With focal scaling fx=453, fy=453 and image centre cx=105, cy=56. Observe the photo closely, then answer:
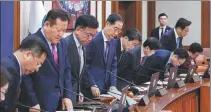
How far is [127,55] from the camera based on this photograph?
4.30 meters

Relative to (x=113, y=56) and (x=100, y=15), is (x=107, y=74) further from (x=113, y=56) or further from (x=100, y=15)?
(x=100, y=15)

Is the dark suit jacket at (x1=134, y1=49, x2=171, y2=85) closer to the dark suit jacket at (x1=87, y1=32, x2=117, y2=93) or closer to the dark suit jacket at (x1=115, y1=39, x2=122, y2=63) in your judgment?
the dark suit jacket at (x1=115, y1=39, x2=122, y2=63)

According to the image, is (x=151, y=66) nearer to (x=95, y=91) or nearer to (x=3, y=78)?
(x=95, y=91)

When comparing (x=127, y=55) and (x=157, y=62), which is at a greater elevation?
(x=127, y=55)

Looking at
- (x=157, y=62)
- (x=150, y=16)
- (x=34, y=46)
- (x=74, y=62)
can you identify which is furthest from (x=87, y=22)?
(x=150, y=16)

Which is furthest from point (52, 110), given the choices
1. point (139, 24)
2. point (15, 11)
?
point (139, 24)

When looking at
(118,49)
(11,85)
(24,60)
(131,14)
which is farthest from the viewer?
(131,14)

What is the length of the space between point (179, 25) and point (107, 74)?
2288mm

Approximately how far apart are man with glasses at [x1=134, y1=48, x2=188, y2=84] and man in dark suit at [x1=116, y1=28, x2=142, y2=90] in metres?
0.11

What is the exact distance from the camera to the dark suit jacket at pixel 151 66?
175 inches

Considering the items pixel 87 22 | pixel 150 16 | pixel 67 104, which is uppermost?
pixel 150 16

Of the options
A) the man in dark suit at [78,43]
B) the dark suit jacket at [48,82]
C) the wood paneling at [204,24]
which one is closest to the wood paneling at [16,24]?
the man in dark suit at [78,43]

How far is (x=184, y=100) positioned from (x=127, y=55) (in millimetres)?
683

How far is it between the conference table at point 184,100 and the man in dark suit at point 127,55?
1.44 ft
